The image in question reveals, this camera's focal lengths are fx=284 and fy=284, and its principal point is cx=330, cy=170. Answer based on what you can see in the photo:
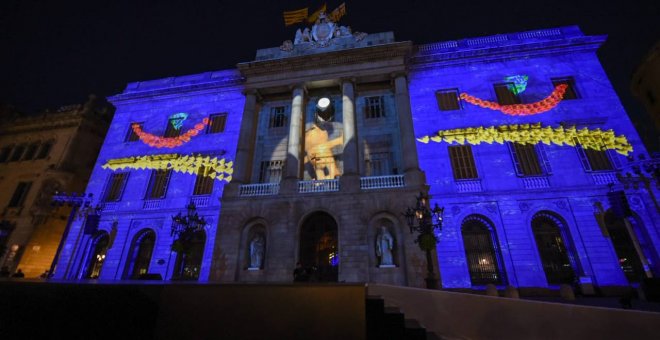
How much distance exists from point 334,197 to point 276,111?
31.0ft

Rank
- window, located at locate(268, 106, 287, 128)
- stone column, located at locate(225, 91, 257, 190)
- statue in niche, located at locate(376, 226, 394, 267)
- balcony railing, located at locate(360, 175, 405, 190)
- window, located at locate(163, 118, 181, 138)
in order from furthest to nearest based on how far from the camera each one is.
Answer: window, located at locate(163, 118, 181, 138) → window, located at locate(268, 106, 287, 128) → stone column, located at locate(225, 91, 257, 190) → balcony railing, located at locate(360, 175, 405, 190) → statue in niche, located at locate(376, 226, 394, 267)

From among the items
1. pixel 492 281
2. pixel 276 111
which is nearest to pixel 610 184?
pixel 492 281

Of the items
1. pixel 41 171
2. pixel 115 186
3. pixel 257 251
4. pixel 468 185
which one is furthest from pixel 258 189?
pixel 41 171

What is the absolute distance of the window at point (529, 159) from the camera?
16188mm

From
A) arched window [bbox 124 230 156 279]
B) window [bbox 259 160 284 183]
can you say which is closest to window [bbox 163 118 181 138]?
arched window [bbox 124 230 156 279]

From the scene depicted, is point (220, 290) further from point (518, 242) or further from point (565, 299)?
point (518, 242)

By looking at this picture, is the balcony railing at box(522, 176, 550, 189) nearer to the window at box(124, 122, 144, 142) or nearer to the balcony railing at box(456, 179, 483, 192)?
the balcony railing at box(456, 179, 483, 192)

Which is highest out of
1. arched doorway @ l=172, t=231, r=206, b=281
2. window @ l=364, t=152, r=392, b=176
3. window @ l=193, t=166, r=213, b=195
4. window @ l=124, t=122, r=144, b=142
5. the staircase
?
window @ l=124, t=122, r=144, b=142

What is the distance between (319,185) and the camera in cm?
1706

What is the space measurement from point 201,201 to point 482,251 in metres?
17.3

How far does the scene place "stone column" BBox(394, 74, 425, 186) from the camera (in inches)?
629

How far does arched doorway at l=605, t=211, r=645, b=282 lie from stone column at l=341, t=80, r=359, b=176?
13391mm

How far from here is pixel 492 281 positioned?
47.5 ft

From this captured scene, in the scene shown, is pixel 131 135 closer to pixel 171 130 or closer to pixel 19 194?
pixel 171 130
